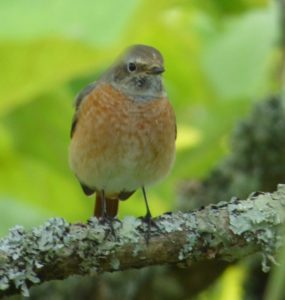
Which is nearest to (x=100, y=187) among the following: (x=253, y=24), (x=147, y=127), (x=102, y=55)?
(x=147, y=127)

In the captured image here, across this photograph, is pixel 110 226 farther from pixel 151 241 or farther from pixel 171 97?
pixel 171 97

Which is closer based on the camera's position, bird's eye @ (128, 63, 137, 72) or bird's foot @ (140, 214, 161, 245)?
bird's foot @ (140, 214, 161, 245)

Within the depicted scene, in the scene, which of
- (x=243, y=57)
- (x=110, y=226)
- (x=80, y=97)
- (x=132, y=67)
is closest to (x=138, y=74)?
(x=132, y=67)

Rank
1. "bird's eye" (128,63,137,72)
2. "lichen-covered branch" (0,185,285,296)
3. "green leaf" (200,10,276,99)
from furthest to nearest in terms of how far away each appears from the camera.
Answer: "green leaf" (200,10,276,99) → "bird's eye" (128,63,137,72) → "lichen-covered branch" (0,185,285,296)

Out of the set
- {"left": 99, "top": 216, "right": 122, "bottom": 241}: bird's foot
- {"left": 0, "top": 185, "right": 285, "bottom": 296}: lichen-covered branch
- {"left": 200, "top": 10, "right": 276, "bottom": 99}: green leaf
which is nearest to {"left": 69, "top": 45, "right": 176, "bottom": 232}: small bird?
{"left": 200, "top": 10, "right": 276, "bottom": 99}: green leaf

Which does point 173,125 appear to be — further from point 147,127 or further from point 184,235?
point 184,235

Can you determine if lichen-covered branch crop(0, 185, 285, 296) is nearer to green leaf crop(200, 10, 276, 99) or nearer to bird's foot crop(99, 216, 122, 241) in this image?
bird's foot crop(99, 216, 122, 241)

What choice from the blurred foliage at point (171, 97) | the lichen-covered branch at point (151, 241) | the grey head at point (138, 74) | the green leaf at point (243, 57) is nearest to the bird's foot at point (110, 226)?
the lichen-covered branch at point (151, 241)
